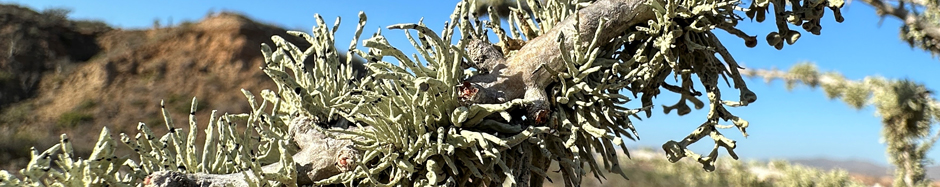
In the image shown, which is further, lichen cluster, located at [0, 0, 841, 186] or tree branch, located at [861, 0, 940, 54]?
tree branch, located at [861, 0, 940, 54]

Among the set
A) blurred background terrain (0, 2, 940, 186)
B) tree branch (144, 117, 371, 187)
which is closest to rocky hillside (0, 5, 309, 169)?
blurred background terrain (0, 2, 940, 186)

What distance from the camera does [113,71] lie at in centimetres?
1064

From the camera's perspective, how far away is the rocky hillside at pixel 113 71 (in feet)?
31.3

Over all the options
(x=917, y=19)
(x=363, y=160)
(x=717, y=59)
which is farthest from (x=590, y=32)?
(x=917, y=19)

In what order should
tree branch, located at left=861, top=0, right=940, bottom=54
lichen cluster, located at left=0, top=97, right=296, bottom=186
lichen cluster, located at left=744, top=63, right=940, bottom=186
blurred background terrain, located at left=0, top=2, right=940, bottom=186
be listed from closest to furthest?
lichen cluster, located at left=0, top=97, right=296, bottom=186 < tree branch, located at left=861, top=0, right=940, bottom=54 < lichen cluster, located at left=744, top=63, right=940, bottom=186 < blurred background terrain, located at left=0, top=2, right=940, bottom=186

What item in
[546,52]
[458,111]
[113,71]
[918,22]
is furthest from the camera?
[113,71]

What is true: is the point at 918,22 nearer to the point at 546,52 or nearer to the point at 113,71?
the point at 546,52

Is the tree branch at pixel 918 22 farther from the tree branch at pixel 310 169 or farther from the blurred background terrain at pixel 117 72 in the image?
the blurred background terrain at pixel 117 72

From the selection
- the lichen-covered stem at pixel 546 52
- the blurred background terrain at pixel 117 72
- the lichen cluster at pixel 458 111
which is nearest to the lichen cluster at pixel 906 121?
the lichen cluster at pixel 458 111

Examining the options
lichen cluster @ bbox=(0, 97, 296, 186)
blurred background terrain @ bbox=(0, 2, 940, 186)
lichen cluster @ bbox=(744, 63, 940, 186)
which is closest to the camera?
lichen cluster @ bbox=(0, 97, 296, 186)

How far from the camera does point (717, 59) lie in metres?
1.04

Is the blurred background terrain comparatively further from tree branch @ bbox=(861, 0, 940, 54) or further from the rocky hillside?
tree branch @ bbox=(861, 0, 940, 54)

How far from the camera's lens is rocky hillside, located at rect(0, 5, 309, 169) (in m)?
9.54

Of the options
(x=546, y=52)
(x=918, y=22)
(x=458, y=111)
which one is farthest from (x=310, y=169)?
(x=918, y=22)
